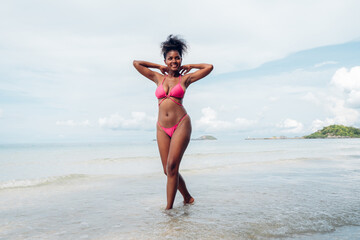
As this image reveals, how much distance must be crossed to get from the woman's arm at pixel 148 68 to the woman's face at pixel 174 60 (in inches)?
9.0

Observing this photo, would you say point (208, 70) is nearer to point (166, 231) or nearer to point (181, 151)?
point (181, 151)

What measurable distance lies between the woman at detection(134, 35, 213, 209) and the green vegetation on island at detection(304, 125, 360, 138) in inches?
5758

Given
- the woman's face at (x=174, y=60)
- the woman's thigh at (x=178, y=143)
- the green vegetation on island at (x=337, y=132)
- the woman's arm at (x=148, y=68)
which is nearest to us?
the woman's thigh at (x=178, y=143)

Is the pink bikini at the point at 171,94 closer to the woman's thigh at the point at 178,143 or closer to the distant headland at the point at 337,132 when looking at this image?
the woman's thigh at the point at 178,143

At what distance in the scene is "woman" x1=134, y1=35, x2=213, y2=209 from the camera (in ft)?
15.1

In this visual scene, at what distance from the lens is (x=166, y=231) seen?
3.74m

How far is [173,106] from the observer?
4668 millimetres

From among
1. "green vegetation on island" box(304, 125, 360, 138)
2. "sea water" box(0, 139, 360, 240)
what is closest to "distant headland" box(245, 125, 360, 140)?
"green vegetation on island" box(304, 125, 360, 138)

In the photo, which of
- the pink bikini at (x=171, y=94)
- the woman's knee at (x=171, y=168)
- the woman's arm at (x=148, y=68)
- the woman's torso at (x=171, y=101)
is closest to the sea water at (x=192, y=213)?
the woman's knee at (x=171, y=168)

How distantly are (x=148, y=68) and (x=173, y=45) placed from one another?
2.05ft

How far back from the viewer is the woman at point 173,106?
461cm

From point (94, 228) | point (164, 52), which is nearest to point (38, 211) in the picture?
point (94, 228)

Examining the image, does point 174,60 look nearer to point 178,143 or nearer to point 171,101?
point 171,101

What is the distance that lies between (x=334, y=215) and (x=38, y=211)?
4.82 metres
